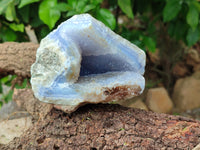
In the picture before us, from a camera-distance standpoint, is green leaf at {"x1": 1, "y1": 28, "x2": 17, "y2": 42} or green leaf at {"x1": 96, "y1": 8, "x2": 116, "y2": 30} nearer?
green leaf at {"x1": 96, "y1": 8, "x2": 116, "y2": 30}

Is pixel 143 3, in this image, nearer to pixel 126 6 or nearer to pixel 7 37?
pixel 126 6

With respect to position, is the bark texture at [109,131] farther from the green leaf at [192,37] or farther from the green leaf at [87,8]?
the green leaf at [192,37]

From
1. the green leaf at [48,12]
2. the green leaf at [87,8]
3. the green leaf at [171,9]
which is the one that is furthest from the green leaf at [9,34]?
the green leaf at [171,9]

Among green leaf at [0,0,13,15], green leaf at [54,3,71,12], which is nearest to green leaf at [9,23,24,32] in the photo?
green leaf at [0,0,13,15]

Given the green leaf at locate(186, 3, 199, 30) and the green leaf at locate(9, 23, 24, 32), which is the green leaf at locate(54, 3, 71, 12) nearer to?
the green leaf at locate(9, 23, 24, 32)

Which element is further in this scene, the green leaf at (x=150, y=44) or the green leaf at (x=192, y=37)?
the green leaf at (x=192, y=37)

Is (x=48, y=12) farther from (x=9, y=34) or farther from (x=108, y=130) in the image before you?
(x=108, y=130)
